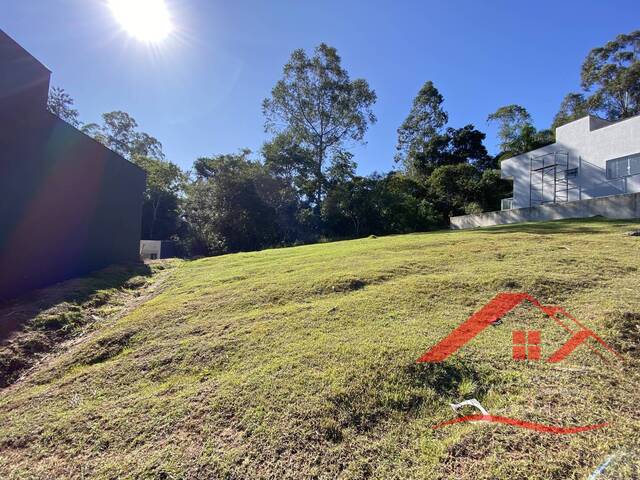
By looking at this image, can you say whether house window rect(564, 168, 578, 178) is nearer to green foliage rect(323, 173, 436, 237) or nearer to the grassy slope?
green foliage rect(323, 173, 436, 237)

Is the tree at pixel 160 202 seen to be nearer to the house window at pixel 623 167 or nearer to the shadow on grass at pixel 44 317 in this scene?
the shadow on grass at pixel 44 317

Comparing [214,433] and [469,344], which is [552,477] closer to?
[469,344]

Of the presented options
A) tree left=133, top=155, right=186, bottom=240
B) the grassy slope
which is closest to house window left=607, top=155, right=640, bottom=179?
the grassy slope

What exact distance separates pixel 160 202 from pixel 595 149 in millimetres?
28439

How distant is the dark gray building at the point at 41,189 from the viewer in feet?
19.8

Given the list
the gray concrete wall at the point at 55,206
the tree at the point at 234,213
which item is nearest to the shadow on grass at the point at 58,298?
the gray concrete wall at the point at 55,206

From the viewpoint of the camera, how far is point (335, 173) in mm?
21984

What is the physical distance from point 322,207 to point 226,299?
602 inches

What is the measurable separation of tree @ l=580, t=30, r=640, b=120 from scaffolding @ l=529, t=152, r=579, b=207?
1502cm

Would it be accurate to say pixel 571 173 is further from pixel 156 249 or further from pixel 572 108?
pixel 156 249

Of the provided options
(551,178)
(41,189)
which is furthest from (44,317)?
(551,178)

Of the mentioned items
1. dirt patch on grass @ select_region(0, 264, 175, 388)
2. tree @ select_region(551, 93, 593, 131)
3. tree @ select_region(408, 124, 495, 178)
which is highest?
tree @ select_region(551, 93, 593, 131)

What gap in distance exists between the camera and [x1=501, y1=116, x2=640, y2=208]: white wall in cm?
1209

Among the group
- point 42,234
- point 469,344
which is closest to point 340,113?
point 42,234
